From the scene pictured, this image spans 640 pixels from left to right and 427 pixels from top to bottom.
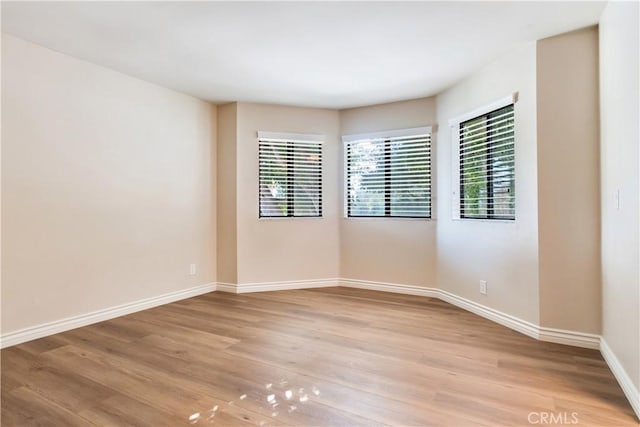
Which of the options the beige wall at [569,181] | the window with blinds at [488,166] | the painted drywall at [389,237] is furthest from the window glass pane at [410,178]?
the beige wall at [569,181]

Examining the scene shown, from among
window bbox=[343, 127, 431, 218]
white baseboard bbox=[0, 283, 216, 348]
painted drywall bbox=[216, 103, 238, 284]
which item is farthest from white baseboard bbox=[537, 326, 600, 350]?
white baseboard bbox=[0, 283, 216, 348]

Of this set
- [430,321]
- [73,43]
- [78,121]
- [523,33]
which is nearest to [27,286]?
[78,121]

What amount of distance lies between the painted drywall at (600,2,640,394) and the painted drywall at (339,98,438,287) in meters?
1.86

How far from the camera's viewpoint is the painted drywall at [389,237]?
4.19m

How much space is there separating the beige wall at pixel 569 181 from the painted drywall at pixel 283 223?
253 centimetres

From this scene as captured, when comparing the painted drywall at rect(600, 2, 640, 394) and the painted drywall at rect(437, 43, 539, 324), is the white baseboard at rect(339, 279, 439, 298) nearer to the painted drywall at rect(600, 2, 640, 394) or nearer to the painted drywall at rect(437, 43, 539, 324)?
the painted drywall at rect(437, 43, 539, 324)

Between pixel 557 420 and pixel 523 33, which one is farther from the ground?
pixel 523 33

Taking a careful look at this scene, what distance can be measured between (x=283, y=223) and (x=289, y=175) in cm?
64

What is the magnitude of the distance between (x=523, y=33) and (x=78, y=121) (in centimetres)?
375

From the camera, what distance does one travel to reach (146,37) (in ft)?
8.87

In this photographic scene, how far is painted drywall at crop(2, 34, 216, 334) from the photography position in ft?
8.87

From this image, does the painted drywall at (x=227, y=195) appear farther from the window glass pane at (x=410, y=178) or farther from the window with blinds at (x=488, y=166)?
the window with blinds at (x=488, y=166)

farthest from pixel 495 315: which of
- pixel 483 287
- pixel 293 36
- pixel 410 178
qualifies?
pixel 293 36

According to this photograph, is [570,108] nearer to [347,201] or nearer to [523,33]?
[523,33]
